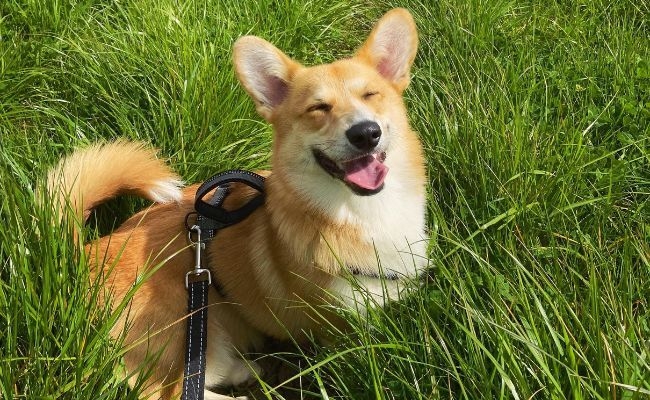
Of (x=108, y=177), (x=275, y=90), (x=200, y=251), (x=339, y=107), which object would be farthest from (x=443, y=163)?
(x=108, y=177)

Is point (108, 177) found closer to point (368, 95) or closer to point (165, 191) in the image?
point (165, 191)

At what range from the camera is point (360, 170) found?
83.5 inches

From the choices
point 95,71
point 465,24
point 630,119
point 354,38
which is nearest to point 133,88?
point 95,71

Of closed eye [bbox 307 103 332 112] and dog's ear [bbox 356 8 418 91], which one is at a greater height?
dog's ear [bbox 356 8 418 91]

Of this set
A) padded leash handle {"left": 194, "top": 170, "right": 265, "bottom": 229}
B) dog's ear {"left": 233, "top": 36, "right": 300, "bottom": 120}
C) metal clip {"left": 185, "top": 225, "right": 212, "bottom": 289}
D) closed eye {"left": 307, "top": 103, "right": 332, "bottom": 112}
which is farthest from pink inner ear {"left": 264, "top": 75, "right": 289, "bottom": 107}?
metal clip {"left": 185, "top": 225, "right": 212, "bottom": 289}

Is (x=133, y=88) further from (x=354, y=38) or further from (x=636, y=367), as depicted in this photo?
(x=636, y=367)

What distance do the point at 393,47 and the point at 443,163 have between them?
0.57 metres

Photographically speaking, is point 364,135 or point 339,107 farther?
point 339,107

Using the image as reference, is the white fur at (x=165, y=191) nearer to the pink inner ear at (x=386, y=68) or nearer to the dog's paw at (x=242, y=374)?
the dog's paw at (x=242, y=374)

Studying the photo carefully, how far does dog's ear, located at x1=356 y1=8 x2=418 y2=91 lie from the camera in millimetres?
2311

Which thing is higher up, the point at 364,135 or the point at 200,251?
the point at 364,135

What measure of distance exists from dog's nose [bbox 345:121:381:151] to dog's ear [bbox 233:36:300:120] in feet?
1.64

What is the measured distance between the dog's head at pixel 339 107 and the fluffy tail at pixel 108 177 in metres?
0.49

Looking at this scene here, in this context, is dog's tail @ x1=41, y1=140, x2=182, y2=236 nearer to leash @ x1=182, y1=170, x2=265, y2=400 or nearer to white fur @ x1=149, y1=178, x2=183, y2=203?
white fur @ x1=149, y1=178, x2=183, y2=203
